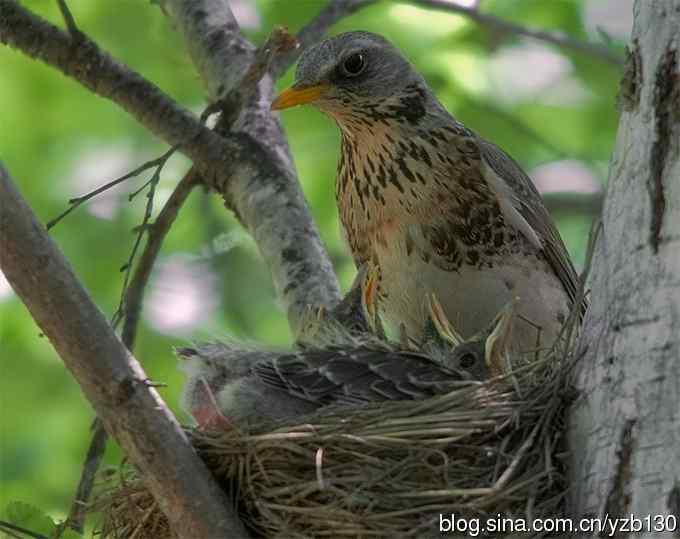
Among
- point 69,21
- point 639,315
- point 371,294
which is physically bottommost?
point 639,315

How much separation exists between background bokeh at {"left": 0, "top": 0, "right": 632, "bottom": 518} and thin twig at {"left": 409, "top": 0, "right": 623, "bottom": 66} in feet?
0.77

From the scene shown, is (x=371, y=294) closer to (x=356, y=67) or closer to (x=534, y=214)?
(x=534, y=214)

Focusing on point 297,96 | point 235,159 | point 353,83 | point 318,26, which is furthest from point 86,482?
point 318,26

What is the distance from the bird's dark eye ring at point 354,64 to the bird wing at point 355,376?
5.41 ft

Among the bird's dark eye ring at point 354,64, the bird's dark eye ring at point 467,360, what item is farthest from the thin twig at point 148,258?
the bird's dark eye ring at point 467,360

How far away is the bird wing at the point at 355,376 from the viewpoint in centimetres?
415

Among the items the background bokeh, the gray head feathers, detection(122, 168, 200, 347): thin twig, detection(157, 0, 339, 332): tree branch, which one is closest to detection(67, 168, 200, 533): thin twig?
detection(122, 168, 200, 347): thin twig

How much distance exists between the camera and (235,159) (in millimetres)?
5605

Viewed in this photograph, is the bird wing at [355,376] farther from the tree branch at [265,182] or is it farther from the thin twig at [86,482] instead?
the tree branch at [265,182]

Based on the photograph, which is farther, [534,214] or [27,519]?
[534,214]

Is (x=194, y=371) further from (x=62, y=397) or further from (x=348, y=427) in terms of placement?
(x=62, y=397)

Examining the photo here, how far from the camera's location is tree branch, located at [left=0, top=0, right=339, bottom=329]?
5.23 meters

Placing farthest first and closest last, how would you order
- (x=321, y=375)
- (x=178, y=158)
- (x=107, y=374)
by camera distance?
(x=178, y=158) < (x=321, y=375) < (x=107, y=374)

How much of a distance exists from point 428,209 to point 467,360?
0.89 m
